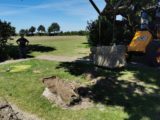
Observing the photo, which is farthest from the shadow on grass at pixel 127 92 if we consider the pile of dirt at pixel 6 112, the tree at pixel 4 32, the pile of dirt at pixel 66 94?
the tree at pixel 4 32

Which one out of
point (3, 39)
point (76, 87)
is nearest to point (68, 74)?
point (76, 87)

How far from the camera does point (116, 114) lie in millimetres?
9938

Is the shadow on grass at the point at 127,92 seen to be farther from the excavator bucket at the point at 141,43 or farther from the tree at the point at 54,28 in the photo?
the tree at the point at 54,28

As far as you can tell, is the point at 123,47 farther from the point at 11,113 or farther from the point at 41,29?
the point at 41,29

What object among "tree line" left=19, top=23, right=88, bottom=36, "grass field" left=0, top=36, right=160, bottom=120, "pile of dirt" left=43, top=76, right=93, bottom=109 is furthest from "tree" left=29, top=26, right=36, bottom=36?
"pile of dirt" left=43, top=76, right=93, bottom=109

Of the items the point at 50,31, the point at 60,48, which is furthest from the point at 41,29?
the point at 60,48

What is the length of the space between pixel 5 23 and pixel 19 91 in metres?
11.4

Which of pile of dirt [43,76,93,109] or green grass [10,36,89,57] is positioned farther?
green grass [10,36,89,57]

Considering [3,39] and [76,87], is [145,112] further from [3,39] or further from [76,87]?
[3,39]

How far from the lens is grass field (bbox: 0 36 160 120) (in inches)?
394

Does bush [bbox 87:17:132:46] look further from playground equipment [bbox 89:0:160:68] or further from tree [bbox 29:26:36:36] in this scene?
tree [bbox 29:26:36:36]

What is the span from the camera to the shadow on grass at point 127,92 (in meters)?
10.2

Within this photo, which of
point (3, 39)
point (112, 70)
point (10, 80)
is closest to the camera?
point (10, 80)

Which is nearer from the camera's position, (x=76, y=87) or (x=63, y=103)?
(x=63, y=103)
